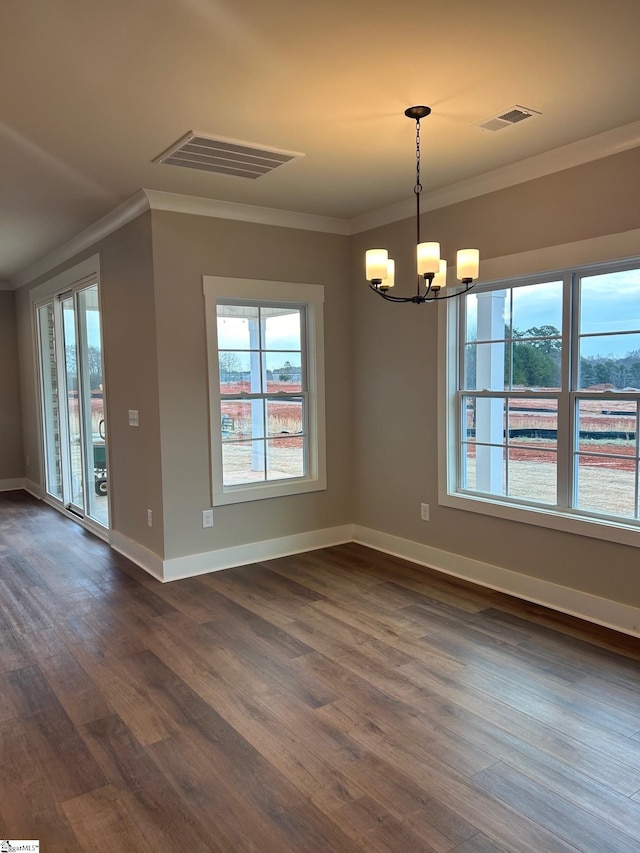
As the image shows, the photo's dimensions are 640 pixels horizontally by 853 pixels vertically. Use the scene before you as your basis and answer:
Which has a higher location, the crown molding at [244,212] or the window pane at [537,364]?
the crown molding at [244,212]

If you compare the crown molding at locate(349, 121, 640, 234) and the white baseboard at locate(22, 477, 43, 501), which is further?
the white baseboard at locate(22, 477, 43, 501)

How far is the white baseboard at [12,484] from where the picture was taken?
8211 mm

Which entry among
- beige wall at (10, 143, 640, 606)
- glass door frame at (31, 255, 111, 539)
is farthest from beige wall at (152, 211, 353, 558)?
glass door frame at (31, 255, 111, 539)

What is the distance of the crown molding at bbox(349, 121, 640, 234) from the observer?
10.4 ft

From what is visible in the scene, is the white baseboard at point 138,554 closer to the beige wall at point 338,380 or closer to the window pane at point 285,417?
the beige wall at point 338,380

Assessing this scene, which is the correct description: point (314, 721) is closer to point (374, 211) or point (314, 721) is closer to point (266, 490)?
point (266, 490)

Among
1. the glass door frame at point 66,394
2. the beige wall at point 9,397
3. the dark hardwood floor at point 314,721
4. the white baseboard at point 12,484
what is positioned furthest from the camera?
the white baseboard at point 12,484

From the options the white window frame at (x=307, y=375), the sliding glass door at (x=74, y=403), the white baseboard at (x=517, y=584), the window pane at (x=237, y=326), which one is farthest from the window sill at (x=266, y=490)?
the sliding glass door at (x=74, y=403)

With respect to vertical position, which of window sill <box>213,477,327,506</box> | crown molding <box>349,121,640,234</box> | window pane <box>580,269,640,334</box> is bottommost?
window sill <box>213,477,327,506</box>

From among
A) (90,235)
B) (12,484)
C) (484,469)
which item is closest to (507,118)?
(484,469)

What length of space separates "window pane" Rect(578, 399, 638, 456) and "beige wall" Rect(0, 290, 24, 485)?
23.8ft

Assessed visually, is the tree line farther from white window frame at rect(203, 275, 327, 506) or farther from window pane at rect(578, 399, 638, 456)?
white window frame at rect(203, 275, 327, 506)

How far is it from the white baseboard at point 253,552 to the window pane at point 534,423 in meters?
1.85

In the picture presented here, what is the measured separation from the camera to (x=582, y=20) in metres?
2.13
